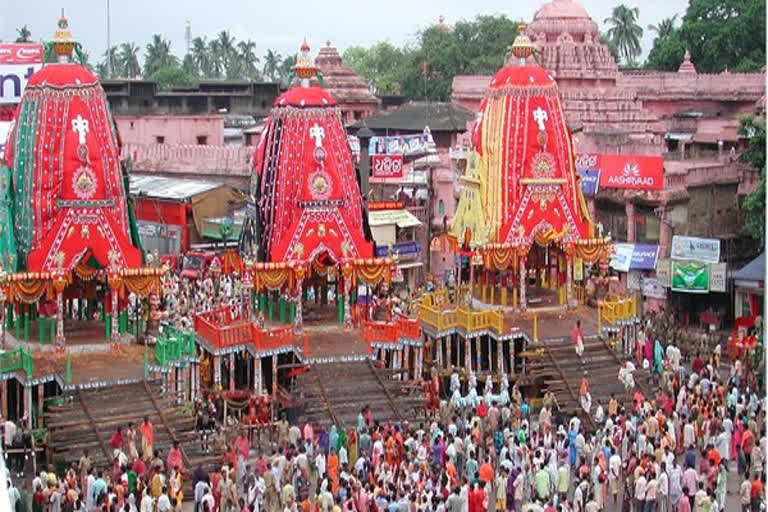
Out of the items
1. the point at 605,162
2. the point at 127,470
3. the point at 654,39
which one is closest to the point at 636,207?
the point at 605,162

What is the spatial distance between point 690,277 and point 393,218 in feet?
27.6

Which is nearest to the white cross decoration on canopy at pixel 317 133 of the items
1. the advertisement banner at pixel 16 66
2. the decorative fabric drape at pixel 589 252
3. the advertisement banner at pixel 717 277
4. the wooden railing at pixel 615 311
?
the decorative fabric drape at pixel 589 252

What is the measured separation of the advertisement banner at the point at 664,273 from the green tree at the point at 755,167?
7.83 ft

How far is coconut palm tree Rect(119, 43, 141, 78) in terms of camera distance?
9381 centimetres

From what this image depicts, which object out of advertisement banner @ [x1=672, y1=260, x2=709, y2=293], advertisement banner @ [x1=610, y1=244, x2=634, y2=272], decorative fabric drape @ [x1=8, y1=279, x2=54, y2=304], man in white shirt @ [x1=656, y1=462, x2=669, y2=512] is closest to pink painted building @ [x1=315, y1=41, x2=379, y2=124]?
advertisement banner @ [x1=610, y1=244, x2=634, y2=272]

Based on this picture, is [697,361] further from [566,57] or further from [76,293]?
[566,57]

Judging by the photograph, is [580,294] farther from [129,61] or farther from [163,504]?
[129,61]

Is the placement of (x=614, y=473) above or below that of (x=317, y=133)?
below

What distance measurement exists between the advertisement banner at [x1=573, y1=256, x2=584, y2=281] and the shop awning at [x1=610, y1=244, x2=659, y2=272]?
5.21 metres

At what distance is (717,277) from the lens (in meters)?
38.6

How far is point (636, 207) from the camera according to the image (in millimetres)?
41781

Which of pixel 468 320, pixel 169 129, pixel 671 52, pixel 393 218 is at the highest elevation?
pixel 671 52

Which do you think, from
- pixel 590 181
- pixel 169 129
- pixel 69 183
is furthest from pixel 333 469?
pixel 169 129

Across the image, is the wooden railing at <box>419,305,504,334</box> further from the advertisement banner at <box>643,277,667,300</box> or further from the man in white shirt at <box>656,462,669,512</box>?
the man in white shirt at <box>656,462,669,512</box>
